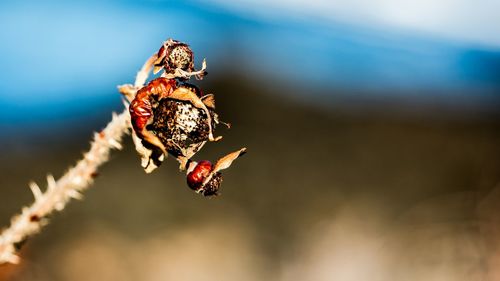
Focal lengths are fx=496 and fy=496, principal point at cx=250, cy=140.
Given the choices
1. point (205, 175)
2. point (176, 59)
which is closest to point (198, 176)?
point (205, 175)

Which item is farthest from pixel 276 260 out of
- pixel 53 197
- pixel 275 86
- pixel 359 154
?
pixel 53 197

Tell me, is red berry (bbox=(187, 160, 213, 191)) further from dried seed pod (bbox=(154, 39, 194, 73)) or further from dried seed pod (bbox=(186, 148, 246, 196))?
dried seed pod (bbox=(154, 39, 194, 73))

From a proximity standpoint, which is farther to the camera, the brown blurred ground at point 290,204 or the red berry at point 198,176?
the brown blurred ground at point 290,204

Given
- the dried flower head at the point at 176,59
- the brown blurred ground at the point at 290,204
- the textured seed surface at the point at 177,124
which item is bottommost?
the textured seed surface at the point at 177,124

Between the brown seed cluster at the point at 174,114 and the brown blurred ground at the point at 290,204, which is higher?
the brown blurred ground at the point at 290,204

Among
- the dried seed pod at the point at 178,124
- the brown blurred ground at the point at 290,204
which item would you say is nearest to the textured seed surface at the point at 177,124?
the dried seed pod at the point at 178,124

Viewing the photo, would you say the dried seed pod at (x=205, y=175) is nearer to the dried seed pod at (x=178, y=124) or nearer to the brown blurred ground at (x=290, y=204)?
the dried seed pod at (x=178, y=124)

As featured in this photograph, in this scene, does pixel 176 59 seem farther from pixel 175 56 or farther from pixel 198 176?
pixel 198 176

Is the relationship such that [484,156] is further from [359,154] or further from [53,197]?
[53,197]
